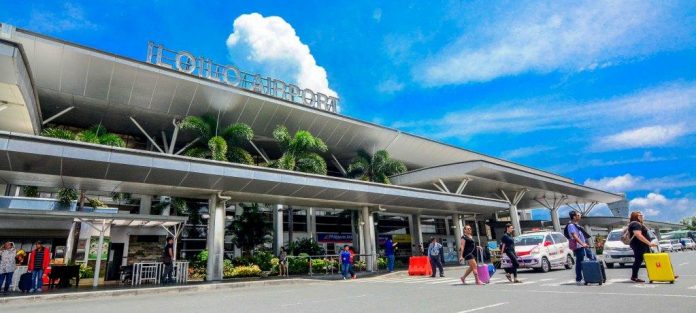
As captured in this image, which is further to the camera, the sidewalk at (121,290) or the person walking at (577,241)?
the sidewalk at (121,290)

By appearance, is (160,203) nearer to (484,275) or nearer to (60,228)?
(60,228)

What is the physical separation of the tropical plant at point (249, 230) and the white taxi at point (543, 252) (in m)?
15.4

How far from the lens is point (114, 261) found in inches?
830

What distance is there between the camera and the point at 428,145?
105 feet

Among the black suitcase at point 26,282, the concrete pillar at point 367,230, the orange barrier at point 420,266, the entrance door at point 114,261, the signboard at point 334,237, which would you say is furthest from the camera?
the signboard at point 334,237

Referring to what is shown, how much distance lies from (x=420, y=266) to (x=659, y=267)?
33.4 feet

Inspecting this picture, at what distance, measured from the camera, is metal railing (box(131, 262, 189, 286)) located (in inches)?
612

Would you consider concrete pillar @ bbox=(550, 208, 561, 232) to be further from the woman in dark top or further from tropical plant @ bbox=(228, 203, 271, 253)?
the woman in dark top

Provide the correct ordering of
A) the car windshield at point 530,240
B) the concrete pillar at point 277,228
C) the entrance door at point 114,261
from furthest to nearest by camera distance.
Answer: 1. the concrete pillar at point 277,228
2. the entrance door at point 114,261
3. the car windshield at point 530,240

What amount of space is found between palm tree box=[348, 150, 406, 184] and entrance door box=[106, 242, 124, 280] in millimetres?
14773

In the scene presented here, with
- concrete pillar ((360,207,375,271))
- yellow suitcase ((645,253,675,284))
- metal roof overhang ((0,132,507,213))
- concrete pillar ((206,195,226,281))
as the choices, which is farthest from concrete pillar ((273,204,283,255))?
yellow suitcase ((645,253,675,284))

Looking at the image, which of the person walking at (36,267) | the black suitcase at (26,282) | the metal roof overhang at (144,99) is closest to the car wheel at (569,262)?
the metal roof overhang at (144,99)

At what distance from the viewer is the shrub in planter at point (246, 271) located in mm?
17484

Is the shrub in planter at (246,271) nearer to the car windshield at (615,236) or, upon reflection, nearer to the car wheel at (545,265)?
the car wheel at (545,265)
